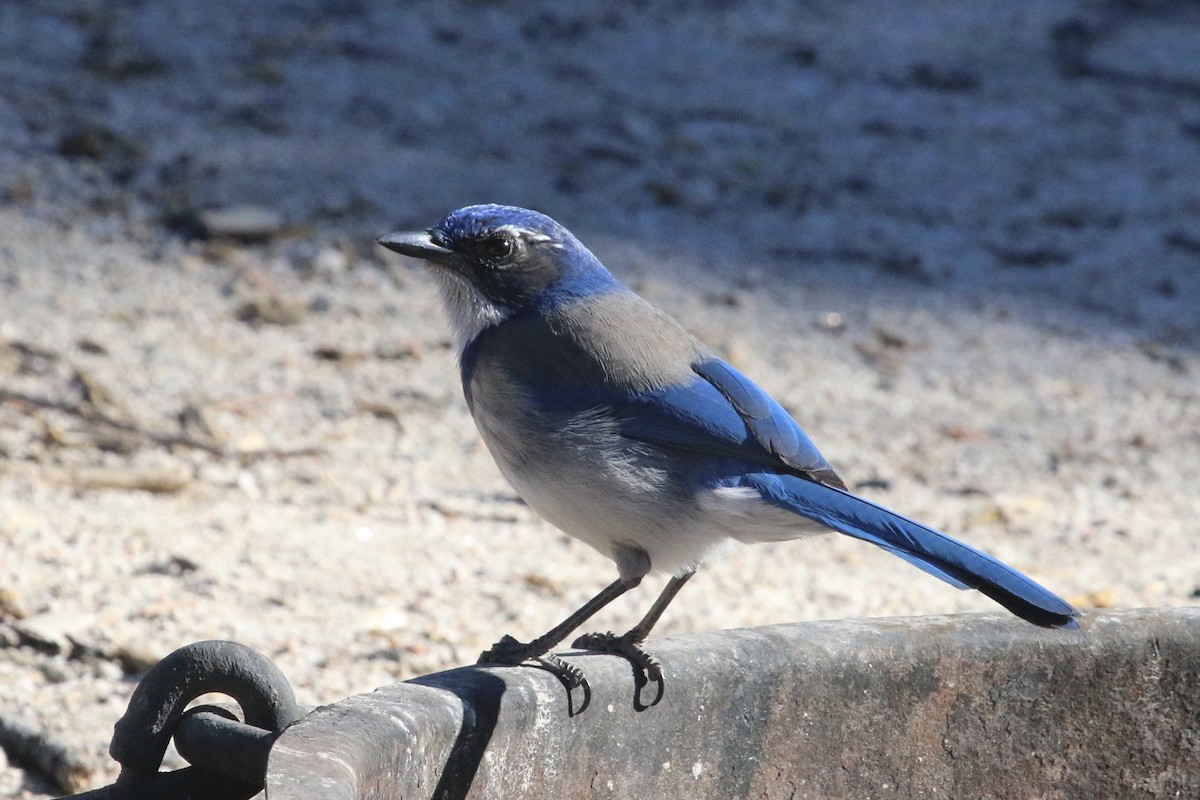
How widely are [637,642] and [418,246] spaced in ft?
3.63

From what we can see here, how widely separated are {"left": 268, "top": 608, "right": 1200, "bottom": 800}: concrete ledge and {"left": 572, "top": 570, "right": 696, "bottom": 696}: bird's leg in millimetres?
22

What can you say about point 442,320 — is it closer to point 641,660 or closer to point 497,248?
point 497,248

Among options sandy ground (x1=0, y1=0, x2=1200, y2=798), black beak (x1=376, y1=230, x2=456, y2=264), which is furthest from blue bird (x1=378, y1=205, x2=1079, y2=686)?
sandy ground (x1=0, y1=0, x2=1200, y2=798)

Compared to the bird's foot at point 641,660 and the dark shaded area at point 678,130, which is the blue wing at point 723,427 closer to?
the bird's foot at point 641,660

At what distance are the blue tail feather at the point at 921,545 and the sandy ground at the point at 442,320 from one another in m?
1.17

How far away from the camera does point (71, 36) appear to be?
7566 mm

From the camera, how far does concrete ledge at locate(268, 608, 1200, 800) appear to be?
7.09ft

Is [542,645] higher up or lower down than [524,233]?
lower down

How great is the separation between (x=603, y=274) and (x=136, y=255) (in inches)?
119

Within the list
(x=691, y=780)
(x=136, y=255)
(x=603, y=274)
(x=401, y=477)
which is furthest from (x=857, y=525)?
(x=136, y=255)

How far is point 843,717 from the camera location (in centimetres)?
241

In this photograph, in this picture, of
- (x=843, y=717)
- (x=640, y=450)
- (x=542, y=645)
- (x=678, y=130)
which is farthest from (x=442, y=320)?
(x=843, y=717)

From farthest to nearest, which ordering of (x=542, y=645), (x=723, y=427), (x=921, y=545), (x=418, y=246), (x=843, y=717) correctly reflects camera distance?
(x=418, y=246) < (x=723, y=427) < (x=542, y=645) < (x=921, y=545) < (x=843, y=717)

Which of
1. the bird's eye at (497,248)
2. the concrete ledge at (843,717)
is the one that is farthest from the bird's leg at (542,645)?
the bird's eye at (497,248)
